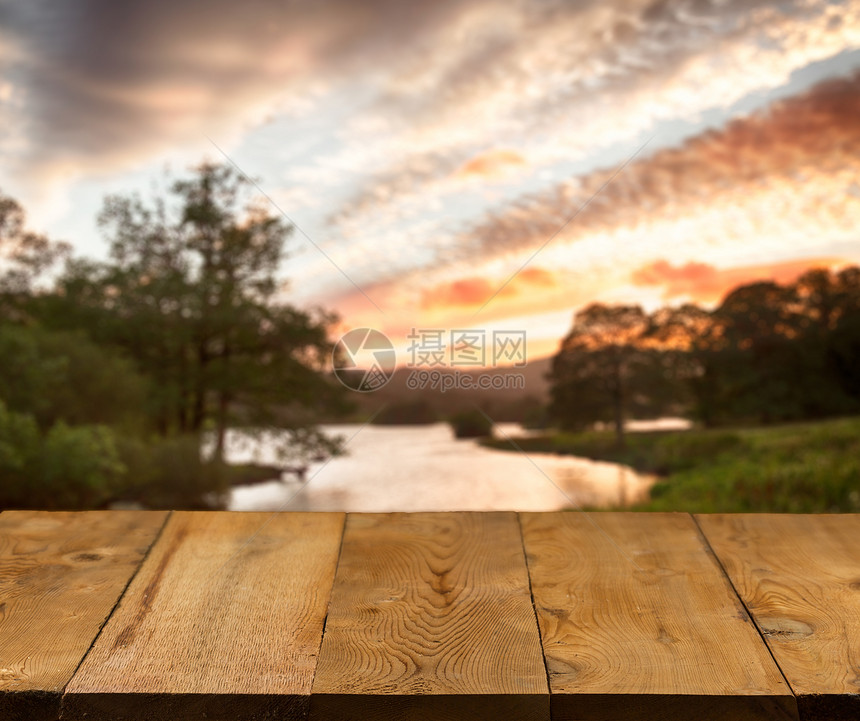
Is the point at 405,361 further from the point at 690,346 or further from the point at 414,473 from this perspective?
the point at 690,346

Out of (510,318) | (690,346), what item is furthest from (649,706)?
(690,346)

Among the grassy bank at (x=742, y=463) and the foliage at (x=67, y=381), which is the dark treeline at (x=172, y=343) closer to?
the foliage at (x=67, y=381)

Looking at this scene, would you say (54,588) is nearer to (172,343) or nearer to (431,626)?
(431,626)

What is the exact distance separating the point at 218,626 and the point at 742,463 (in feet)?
44.6

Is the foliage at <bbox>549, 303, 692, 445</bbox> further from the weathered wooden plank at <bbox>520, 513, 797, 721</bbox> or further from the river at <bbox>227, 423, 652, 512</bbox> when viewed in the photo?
the weathered wooden plank at <bbox>520, 513, 797, 721</bbox>

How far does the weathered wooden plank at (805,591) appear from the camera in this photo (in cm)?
96

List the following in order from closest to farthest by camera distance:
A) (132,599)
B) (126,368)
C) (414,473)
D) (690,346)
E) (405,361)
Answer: (132,599) < (405,361) < (126,368) < (414,473) < (690,346)

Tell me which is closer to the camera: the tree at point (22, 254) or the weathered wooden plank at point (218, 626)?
the weathered wooden plank at point (218, 626)

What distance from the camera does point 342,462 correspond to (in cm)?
1395

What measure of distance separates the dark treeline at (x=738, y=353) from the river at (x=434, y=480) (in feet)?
4.23

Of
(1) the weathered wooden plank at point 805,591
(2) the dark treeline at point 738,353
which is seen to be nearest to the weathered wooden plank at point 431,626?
(1) the weathered wooden plank at point 805,591

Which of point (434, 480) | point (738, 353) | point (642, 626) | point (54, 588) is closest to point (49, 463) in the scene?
point (434, 480)

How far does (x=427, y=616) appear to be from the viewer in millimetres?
1091

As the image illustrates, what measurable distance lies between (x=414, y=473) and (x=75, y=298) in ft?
25.5
